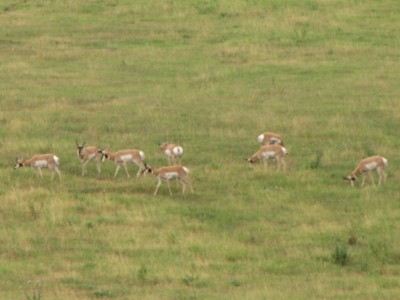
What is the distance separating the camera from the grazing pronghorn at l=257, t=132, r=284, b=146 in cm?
2592

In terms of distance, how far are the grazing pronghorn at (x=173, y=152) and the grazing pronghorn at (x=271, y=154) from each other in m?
1.45

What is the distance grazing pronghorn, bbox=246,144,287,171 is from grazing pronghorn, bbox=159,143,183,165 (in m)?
1.45

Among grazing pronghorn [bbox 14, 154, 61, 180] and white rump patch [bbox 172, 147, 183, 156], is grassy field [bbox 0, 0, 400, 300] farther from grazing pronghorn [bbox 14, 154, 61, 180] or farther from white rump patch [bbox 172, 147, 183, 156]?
white rump patch [bbox 172, 147, 183, 156]

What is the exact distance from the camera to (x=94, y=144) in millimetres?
26844

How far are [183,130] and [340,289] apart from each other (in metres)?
11.6

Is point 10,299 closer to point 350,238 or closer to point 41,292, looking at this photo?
A: point 41,292

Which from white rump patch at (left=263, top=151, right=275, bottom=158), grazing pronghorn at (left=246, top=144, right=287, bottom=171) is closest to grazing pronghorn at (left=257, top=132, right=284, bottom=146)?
grazing pronghorn at (left=246, top=144, right=287, bottom=171)

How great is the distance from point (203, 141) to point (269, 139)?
1687 millimetres

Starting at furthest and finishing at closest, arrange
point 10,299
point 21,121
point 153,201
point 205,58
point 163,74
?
point 205,58
point 163,74
point 21,121
point 153,201
point 10,299

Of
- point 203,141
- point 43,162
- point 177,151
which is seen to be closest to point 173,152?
point 177,151

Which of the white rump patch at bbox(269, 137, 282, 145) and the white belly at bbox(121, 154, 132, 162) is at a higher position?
the white belly at bbox(121, 154, 132, 162)

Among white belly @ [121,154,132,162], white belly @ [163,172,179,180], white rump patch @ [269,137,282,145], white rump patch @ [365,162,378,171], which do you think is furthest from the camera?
white rump patch @ [269,137,282,145]

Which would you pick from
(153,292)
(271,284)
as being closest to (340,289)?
(271,284)

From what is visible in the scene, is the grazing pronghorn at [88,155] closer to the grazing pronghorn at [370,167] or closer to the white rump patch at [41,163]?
the white rump patch at [41,163]
